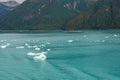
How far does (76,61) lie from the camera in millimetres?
68125

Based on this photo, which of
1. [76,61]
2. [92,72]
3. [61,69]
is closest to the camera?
[92,72]

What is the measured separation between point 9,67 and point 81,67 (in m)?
13.9

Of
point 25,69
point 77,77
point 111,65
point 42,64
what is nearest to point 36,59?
point 42,64

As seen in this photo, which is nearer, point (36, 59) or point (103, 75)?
point (103, 75)

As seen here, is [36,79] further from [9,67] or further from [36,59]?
[36,59]

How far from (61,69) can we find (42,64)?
7.43m

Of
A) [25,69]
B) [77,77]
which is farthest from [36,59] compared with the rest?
[77,77]

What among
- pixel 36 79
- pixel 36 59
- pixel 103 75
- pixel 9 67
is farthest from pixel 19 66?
pixel 103 75

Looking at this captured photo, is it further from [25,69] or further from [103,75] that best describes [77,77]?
[25,69]

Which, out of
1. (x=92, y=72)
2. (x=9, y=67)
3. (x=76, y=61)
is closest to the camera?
(x=92, y=72)

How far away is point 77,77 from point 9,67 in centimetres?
1775

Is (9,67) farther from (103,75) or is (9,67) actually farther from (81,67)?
(103,75)

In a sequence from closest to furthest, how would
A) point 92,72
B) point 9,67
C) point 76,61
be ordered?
point 92,72, point 9,67, point 76,61

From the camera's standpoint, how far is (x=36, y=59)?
7156 centimetres
